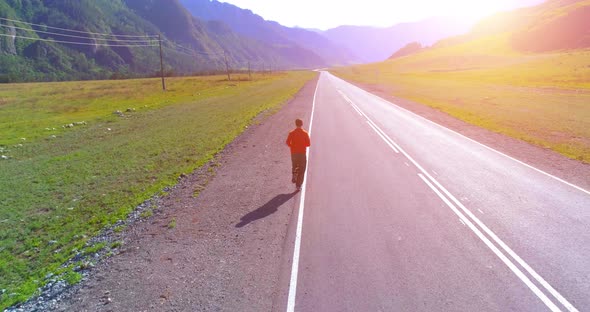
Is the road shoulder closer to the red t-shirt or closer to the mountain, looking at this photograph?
the red t-shirt

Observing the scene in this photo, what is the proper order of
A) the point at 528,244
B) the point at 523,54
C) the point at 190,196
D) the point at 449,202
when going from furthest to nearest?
the point at 523,54, the point at 190,196, the point at 449,202, the point at 528,244

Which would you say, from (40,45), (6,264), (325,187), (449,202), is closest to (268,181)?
(325,187)

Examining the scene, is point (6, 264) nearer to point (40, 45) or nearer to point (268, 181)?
point (268, 181)

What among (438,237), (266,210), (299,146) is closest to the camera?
(438,237)

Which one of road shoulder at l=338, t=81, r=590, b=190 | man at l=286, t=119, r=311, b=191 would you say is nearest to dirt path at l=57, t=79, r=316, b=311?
man at l=286, t=119, r=311, b=191

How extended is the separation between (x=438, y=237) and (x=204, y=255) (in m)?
4.59

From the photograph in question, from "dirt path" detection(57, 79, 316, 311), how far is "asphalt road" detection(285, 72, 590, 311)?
23.5 inches

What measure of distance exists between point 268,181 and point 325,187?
187cm

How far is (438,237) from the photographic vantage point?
22.7ft

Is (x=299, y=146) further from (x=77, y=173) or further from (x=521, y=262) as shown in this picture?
(x=77, y=173)

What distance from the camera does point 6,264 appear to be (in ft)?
22.9

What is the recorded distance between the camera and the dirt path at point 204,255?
5.20m

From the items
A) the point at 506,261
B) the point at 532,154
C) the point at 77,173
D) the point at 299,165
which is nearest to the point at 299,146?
the point at 299,165

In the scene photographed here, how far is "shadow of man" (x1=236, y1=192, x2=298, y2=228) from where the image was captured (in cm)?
798
